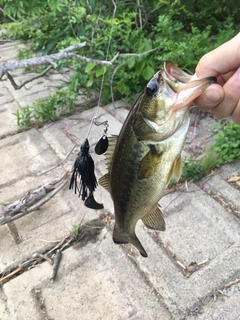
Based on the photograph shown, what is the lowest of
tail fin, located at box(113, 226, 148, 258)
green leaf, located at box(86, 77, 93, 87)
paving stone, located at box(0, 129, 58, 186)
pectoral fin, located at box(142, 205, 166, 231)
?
paving stone, located at box(0, 129, 58, 186)

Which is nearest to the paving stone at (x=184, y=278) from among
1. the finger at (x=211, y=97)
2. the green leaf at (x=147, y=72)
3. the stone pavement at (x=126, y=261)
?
the stone pavement at (x=126, y=261)

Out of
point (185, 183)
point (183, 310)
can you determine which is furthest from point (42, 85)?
point (183, 310)

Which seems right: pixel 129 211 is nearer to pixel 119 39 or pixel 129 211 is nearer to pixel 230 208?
pixel 230 208

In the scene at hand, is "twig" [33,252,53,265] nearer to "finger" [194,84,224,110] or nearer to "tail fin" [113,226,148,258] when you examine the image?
"tail fin" [113,226,148,258]

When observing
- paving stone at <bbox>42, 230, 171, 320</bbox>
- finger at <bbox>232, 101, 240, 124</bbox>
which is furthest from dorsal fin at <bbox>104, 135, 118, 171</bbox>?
paving stone at <bbox>42, 230, 171, 320</bbox>

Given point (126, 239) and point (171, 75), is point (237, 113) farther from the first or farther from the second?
point (126, 239)

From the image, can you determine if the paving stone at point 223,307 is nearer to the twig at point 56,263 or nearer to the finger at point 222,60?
the twig at point 56,263

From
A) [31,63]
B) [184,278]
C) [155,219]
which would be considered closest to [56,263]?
[184,278]

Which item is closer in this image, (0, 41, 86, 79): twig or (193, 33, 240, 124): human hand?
(193, 33, 240, 124): human hand
